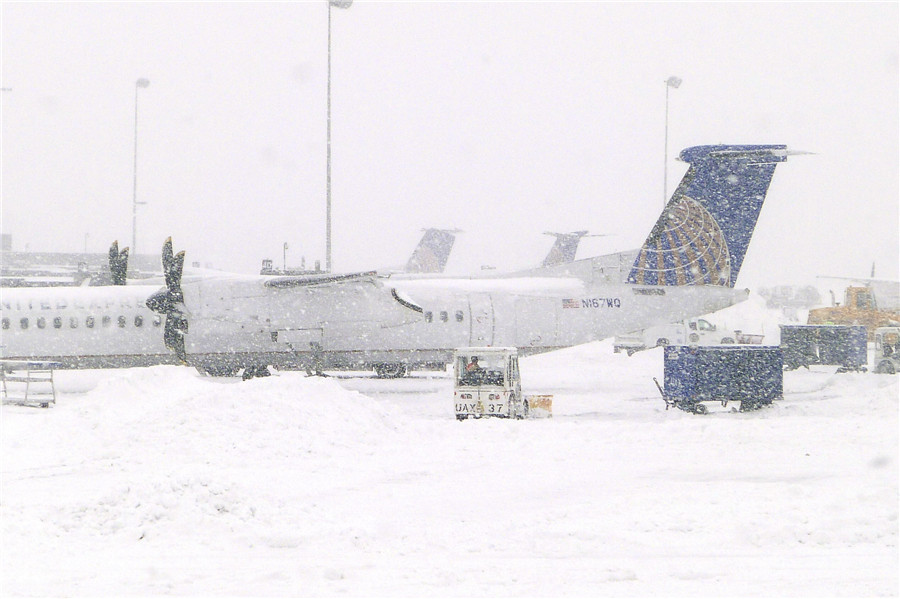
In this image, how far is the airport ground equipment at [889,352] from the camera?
28.1 metres

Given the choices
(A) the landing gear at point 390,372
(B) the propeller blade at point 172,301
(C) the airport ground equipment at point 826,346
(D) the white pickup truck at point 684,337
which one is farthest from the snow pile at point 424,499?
(D) the white pickup truck at point 684,337

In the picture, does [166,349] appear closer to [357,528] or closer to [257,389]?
[257,389]

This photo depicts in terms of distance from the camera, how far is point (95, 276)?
29.5 metres

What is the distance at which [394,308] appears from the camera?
79.2ft

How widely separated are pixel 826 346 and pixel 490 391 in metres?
18.0

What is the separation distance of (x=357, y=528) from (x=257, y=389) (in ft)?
24.5

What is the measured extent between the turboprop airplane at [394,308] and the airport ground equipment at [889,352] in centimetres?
811

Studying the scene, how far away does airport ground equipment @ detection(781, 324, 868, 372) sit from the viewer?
29188 millimetres

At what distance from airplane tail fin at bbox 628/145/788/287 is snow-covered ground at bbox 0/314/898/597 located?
6.53 m

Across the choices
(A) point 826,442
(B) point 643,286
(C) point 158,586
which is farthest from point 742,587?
(B) point 643,286

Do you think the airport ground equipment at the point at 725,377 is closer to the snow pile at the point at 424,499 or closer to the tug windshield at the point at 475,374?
the snow pile at the point at 424,499

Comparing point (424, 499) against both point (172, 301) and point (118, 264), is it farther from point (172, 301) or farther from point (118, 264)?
point (118, 264)

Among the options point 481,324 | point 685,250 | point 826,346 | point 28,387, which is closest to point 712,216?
point 685,250

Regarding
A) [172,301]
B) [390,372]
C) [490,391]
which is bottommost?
[390,372]
